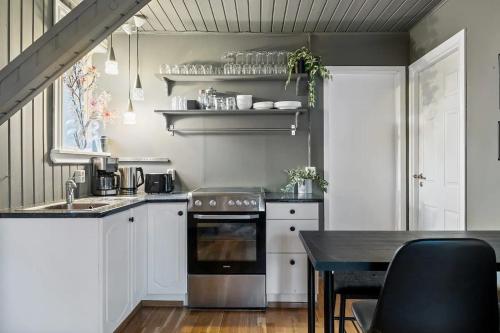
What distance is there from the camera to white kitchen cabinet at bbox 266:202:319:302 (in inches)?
117

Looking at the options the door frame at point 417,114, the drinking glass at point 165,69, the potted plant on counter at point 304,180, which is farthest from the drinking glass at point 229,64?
the door frame at point 417,114

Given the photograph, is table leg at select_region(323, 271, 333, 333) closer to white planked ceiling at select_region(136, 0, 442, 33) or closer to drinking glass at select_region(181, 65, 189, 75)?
white planked ceiling at select_region(136, 0, 442, 33)

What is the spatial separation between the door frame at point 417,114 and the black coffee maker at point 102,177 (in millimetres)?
2764

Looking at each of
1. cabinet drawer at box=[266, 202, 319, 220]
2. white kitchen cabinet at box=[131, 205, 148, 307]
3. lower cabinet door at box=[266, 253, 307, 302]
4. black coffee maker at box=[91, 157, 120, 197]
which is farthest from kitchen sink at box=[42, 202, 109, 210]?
lower cabinet door at box=[266, 253, 307, 302]

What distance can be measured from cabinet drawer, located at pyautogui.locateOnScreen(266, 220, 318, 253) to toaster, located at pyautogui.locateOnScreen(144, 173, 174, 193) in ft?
3.46

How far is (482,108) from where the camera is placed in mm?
2439

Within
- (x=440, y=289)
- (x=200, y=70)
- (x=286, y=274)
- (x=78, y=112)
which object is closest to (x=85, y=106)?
(x=78, y=112)

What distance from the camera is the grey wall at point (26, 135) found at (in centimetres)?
214

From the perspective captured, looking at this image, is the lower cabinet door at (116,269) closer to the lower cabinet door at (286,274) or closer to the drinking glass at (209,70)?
the lower cabinet door at (286,274)

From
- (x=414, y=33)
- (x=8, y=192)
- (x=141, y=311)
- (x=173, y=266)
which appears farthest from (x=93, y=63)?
(x=414, y=33)

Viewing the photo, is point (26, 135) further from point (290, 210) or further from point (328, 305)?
point (328, 305)

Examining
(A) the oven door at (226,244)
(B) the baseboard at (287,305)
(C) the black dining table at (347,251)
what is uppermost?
(C) the black dining table at (347,251)

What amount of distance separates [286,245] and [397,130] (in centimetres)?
166

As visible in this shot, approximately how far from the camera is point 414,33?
3.48 metres
